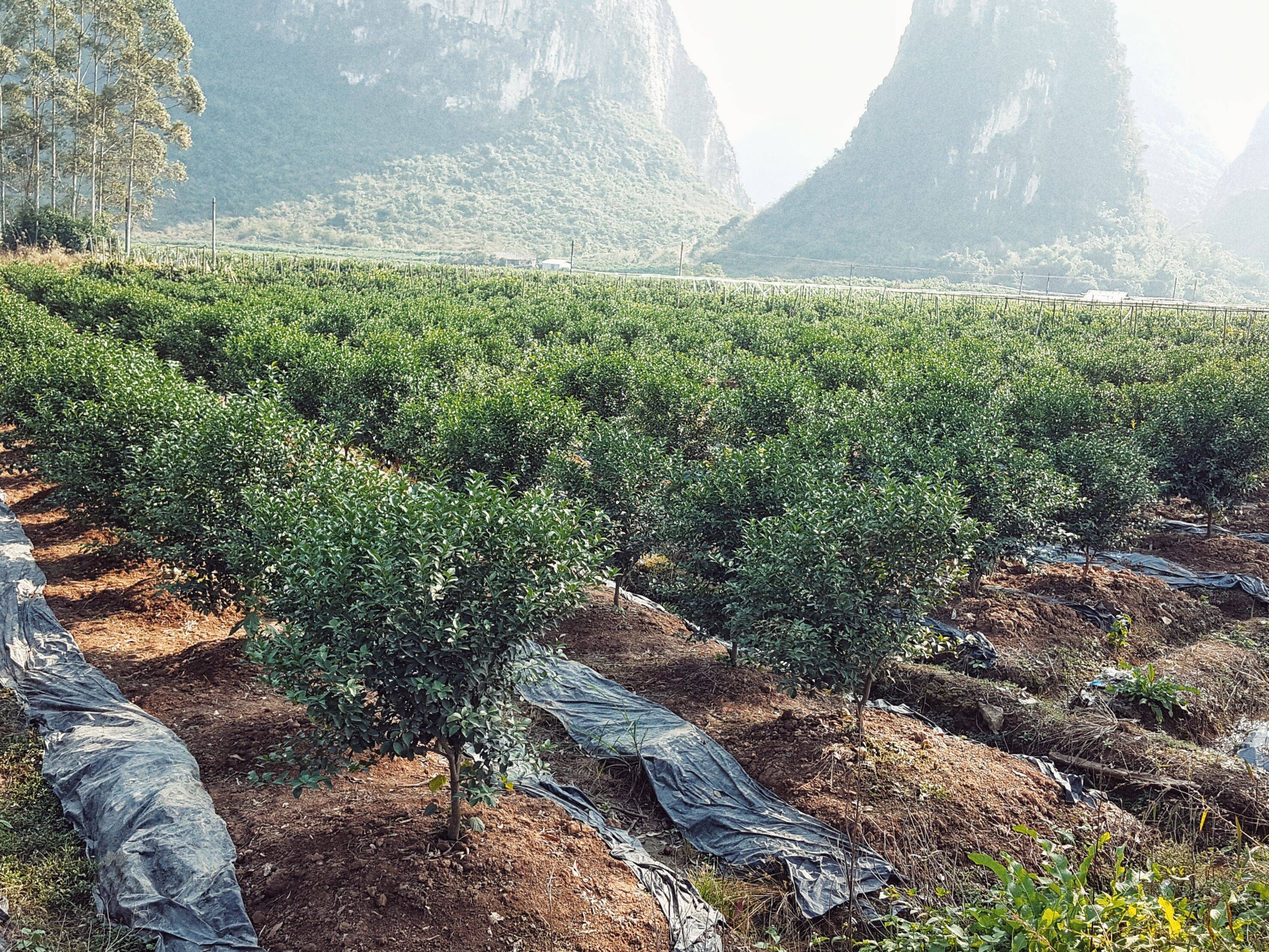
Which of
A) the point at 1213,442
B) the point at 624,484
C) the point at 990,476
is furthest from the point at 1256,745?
the point at 1213,442

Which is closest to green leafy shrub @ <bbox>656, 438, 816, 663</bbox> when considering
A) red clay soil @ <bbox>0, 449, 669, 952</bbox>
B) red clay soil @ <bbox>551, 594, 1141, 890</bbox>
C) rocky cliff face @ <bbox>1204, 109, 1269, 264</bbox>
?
red clay soil @ <bbox>551, 594, 1141, 890</bbox>

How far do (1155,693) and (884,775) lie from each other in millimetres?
3752

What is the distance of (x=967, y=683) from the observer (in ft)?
30.2

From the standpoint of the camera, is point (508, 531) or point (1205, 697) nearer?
point (508, 531)

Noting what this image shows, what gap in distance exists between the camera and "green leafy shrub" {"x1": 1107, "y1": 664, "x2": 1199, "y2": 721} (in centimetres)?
858

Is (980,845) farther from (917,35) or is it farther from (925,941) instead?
(917,35)

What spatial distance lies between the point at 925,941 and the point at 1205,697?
21.0 feet

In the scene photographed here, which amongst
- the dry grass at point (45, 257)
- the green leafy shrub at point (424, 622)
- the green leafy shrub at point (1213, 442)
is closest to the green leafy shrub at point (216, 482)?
the green leafy shrub at point (424, 622)

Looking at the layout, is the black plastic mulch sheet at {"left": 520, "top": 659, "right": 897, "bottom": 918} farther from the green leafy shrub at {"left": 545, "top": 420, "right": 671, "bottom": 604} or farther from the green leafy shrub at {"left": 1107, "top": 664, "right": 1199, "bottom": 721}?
the green leafy shrub at {"left": 1107, "top": 664, "right": 1199, "bottom": 721}

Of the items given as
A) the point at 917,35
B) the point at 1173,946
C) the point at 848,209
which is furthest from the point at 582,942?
the point at 917,35

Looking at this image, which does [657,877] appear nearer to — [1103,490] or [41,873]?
[41,873]

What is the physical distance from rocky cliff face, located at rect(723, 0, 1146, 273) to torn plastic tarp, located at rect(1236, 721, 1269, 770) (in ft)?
403

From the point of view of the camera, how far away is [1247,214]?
6560 inches

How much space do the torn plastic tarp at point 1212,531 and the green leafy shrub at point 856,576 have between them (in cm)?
1006
